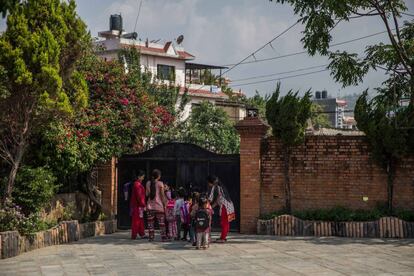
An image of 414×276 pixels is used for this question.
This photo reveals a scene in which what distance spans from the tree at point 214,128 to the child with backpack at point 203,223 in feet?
77.0

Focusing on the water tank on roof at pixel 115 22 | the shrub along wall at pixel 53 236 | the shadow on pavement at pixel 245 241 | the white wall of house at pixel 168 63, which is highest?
the water tank on roof at pixel 115 22

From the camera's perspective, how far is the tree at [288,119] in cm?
1698

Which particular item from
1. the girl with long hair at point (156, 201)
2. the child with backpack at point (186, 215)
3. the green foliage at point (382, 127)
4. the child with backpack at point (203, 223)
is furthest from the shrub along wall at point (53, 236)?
the green foliage at point (382, 127)

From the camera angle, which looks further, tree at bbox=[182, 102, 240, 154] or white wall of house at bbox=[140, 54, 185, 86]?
white wall of house at bbox=[140, 54, 185, 86]

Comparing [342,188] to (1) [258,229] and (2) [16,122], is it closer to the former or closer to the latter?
(1) [258,229]

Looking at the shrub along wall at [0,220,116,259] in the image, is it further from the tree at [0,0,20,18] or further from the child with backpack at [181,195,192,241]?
the tree at [0,0,20,18]

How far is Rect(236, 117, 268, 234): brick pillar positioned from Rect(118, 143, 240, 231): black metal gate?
0.33m

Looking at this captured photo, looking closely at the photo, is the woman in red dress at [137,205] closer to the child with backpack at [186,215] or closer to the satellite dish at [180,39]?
the child with backpack at [186,215]

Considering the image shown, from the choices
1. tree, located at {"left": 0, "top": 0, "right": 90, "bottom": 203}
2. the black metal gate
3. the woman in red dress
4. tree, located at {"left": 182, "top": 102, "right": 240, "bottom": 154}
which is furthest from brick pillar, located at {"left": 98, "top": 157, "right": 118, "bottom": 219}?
tree, located at {"left": 182, "top": 102, "right": 240, "bottom": 154}

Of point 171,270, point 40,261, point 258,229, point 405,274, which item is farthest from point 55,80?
point 405,274

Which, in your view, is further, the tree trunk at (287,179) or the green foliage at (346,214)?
the tree trunk at (287,179)

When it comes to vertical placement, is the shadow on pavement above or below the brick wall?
below

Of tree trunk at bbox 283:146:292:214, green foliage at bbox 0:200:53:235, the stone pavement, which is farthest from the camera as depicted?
tree trunk at bbox 283:146:292:214

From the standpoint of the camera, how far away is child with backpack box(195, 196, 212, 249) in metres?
14.1
